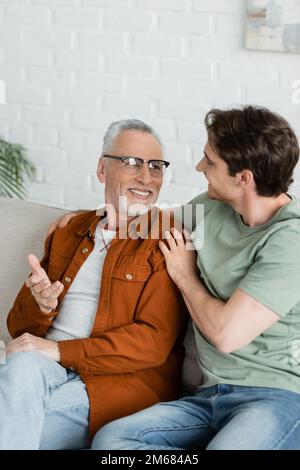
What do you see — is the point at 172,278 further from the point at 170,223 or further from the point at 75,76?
the point at 75,76

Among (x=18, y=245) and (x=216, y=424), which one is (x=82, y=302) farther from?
(x=216, y=424)

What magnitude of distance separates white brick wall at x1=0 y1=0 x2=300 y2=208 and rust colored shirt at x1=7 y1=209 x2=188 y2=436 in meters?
1.44

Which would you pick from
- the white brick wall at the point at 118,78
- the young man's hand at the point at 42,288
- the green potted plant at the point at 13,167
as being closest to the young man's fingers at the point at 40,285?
the young man's hand at the point at 42,288

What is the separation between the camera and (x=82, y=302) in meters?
2.20

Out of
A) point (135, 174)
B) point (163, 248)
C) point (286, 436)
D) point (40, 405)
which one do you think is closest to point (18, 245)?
point (135, 174)

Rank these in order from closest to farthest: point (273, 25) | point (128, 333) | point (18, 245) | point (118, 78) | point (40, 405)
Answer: point (40, 405) → point (128, 333) → point (18, 245) → point (273, 25) → point (118, 78)

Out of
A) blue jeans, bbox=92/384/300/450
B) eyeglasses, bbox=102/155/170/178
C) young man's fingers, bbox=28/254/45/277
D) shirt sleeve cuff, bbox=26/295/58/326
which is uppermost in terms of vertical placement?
eyeglasses, bbox=102/155/170/178

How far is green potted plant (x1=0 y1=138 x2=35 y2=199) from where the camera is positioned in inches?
157

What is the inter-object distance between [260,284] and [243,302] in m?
0.06

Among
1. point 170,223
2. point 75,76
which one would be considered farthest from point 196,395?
point 75,76

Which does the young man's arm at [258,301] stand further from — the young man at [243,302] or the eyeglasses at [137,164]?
the eyeglasses at [137,164]

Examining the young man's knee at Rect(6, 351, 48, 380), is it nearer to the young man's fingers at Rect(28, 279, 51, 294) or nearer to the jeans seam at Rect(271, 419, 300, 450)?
the young man's fingers at Rect(28, 279, 51, 294)

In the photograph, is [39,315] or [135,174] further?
[135,174]

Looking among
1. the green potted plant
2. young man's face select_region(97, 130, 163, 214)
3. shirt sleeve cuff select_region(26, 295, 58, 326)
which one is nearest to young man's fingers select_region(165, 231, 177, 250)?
young man's face select_region(97, 130, 163, 214)
